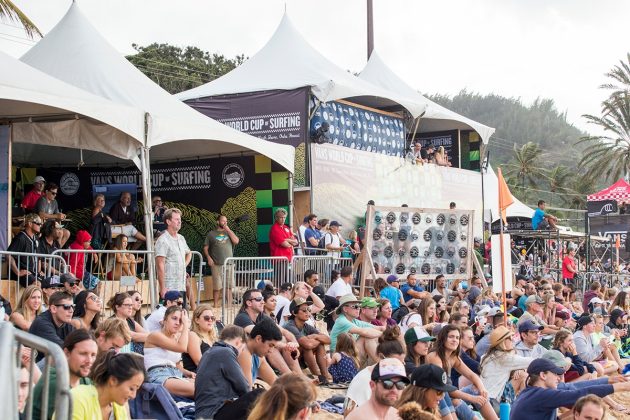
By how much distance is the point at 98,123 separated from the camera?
12.4m

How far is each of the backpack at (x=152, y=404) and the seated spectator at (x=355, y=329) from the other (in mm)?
4024

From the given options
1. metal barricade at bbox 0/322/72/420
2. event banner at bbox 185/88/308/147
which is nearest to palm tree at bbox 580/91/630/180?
event banner at bbox 185/88/308/147

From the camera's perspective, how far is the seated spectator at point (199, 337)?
868cm

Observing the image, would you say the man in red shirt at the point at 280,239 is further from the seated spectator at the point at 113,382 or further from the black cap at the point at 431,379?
the seated spectator at the point at 113,382

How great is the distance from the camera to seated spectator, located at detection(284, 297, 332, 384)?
1055 centimetres

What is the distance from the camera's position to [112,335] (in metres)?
7.31

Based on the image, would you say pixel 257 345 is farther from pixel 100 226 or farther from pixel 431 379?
pixel 100 226

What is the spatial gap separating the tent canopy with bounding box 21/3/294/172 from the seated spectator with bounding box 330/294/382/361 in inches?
139

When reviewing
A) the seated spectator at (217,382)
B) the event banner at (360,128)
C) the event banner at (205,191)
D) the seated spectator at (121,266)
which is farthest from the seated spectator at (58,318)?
the event banner at (360,128)

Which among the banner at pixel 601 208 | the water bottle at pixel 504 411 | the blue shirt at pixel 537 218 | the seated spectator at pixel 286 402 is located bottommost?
the water bottle at pixel 504 411

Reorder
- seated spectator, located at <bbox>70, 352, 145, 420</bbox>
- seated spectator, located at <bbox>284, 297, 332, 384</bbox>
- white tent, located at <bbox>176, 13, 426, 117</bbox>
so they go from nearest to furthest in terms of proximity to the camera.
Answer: seated spectator, located at <bbox>70, 352, 145, 420</bbox>
seated spectator, located at <bbox>284, 297, 332, 384</bbox>
white tent, located at <bbox>176, 13, 426, 117</bbox>

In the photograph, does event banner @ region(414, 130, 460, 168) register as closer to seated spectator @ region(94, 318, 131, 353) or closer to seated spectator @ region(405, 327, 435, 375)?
seated spectator @ region(405, 327, 435, 375)

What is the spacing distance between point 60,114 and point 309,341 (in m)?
4.47

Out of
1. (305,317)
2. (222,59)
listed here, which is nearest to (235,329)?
(305,317)
